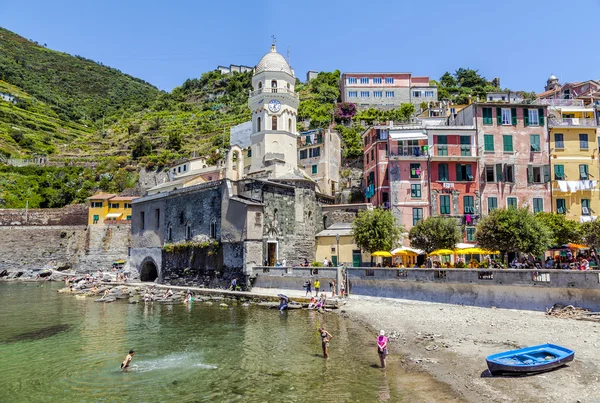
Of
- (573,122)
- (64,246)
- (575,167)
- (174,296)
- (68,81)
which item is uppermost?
(68,81)

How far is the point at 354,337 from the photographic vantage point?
1758cm

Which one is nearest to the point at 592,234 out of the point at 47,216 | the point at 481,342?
the point at 481,342

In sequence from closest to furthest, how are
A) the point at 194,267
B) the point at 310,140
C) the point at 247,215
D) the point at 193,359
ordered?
the point at 193,359 < the point at 247,215 < the point at 194,267 < the point at 310,140

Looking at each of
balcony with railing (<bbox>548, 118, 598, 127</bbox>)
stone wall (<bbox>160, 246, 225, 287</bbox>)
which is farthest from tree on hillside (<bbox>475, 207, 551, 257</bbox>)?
stone wall (<bbox>160, 246, 225, 287</bbox>)

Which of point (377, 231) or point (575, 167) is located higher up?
point (575, 167)

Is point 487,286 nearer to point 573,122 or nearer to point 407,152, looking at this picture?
point 407,152

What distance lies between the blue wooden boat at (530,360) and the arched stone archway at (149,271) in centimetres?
3436

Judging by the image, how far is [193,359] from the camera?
1545 centimetres

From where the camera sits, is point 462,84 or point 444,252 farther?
point 462,84

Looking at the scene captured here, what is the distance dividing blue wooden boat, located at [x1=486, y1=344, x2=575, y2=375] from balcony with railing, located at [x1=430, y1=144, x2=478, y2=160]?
22102mm

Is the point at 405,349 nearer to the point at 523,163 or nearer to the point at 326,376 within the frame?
the point at 326,376

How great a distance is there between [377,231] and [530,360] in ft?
54.9

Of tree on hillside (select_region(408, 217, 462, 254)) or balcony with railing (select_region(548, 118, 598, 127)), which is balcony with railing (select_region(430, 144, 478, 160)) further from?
tree on hillside (select_region(408, 217, 462, 254))

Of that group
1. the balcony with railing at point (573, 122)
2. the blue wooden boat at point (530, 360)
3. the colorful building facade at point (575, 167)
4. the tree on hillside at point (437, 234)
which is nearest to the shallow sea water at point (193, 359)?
the blue wooden boat at point (530, 360)
